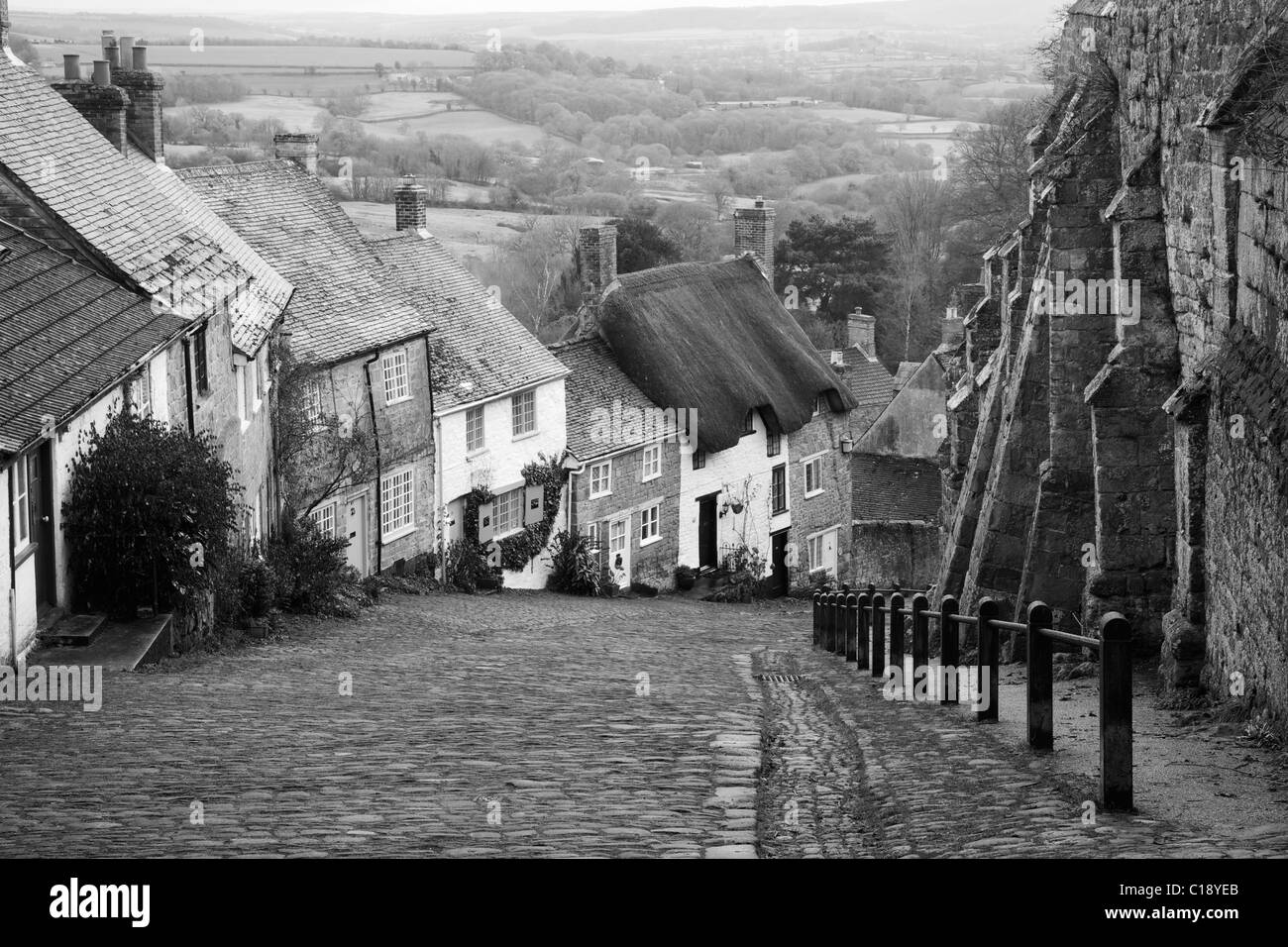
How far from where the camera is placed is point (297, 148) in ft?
112

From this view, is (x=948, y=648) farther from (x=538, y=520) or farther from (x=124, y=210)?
(x=538, y=520)

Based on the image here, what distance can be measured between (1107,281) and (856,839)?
10.2 metres

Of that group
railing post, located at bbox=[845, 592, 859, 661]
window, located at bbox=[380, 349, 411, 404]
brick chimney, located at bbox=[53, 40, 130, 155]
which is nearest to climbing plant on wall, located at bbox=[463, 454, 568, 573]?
window, located at bbox=[380, 349, 411, 404]

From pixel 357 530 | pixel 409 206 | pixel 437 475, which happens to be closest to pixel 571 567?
pixel 437 475

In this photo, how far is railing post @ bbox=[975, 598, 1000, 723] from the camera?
9812mm

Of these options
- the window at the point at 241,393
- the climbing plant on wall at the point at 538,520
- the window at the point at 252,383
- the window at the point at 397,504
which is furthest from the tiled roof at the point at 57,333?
the climbing plant on wall at the point at 538,520

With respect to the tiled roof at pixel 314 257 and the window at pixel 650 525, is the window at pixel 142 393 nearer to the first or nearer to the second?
the tiled roof at pixel 314 257

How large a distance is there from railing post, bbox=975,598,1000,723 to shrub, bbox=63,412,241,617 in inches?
342

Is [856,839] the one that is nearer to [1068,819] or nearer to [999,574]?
[1068,819]

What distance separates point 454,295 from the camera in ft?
111

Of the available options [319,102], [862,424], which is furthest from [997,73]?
[862,424]

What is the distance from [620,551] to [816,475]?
829 centimetres

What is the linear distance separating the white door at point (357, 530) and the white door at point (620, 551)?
7700mm

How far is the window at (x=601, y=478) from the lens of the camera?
34062 mm
